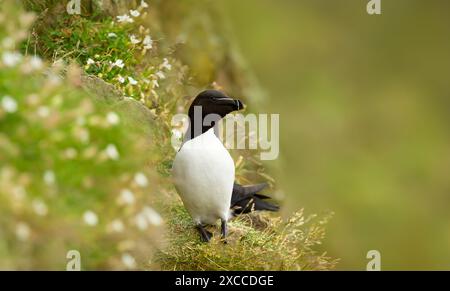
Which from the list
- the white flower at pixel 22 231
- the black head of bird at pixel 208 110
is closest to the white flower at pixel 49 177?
the white flower at pixel 22 231

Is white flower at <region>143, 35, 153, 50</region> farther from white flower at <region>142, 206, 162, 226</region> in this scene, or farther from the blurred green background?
the blurred green background

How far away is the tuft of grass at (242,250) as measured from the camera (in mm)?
6184

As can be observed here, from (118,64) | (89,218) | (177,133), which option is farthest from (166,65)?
(89,218)

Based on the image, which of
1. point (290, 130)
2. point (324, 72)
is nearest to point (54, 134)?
point (290, 130)

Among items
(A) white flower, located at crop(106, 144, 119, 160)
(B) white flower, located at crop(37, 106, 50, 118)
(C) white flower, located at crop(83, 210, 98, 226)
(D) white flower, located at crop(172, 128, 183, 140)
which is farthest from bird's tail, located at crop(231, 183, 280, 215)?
(B) white flower, located at crop(37, 106, 50, 118)

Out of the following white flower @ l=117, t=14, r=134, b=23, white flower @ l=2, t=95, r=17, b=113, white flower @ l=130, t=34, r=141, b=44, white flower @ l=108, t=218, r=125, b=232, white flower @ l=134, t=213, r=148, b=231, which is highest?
white flower @ l=117, t=14, r=134, b=23

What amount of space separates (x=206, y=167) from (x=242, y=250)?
21.7 inches

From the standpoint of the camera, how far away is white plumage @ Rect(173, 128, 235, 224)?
6367 mm

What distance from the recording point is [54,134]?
5000 millimetres

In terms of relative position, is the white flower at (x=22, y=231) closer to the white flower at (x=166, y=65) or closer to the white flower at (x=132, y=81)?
the white flower at (x=132, y=81)

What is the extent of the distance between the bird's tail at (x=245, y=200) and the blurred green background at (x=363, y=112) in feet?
15.9

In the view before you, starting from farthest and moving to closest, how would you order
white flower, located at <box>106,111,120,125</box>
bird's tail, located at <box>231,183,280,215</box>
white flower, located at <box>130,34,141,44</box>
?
white flower, located at <box>130,34,141,44</box>
bird's tail, located at <box>231,183,280,215</box>
white flower, located at <box>106,111,120,125</box>

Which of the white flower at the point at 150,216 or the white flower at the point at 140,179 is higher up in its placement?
the white flower at the point at 140,179
